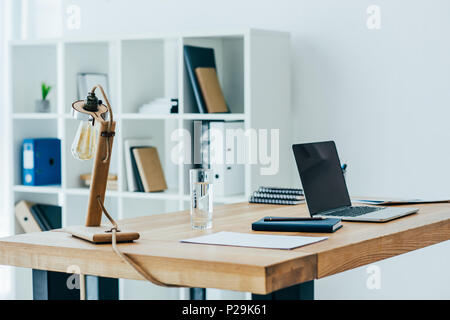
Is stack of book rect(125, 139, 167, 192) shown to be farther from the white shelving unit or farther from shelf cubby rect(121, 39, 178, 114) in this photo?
shelf cubby rect(121, 39, 178, 114)

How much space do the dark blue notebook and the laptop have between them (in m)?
0.16

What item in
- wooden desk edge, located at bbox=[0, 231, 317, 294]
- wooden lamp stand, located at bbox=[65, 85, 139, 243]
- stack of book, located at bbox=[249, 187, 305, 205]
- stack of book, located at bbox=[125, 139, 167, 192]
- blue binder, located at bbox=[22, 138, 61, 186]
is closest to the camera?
wooden desk edge, located at bbox=[0, 231, 317, 294]

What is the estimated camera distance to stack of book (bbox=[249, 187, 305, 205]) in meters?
2.64

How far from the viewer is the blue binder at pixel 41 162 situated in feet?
13.0

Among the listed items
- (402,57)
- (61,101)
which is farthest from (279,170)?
(61,101)

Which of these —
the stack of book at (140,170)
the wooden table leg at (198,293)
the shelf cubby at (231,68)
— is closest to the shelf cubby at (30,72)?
the stack of book at (140,170)

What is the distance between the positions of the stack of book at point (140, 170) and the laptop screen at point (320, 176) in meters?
1.43

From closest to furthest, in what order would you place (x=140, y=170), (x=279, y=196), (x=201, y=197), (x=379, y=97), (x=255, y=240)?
(x=255, y=240), (x=201, y=197), (x=279, y=196), (x=379, y=97), (x=140, y=170)

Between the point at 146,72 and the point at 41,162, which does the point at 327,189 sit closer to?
the point at 146,72

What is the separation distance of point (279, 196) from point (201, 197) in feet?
2.21

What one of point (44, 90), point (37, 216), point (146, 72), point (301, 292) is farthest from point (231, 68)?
point (301, 292)

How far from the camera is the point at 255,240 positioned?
1.82m

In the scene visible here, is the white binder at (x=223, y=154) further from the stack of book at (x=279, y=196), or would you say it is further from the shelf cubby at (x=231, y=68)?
the stack of book at (x=279, y=196)

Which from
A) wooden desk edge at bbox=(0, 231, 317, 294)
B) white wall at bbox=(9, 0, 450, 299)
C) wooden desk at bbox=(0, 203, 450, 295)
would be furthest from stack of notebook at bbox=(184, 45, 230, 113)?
wooden desk edge at bbox=(0, 231, 317, 294)
